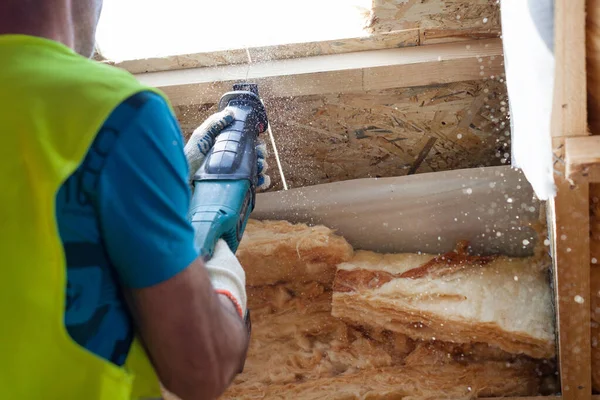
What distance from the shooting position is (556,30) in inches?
48.0

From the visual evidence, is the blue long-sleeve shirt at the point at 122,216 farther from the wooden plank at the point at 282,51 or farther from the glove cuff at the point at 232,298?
the wooden plank at the point at 282,51

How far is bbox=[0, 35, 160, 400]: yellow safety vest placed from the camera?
64 cm

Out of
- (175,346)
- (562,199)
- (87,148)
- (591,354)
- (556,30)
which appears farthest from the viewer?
(591,354)

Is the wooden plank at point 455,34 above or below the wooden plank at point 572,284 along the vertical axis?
above

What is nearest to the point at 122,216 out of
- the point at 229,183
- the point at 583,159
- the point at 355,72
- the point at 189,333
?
A: the point at 189,333

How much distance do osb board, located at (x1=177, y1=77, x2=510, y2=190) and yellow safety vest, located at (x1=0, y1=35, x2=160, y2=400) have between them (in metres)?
1.56

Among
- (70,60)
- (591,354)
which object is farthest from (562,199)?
(70,60)

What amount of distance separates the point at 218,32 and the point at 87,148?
1.76 metres

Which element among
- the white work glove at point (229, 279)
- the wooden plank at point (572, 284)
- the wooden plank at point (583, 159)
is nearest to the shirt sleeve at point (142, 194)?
the white work glove at point (229, 279)

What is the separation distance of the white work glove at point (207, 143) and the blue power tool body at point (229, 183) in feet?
0.06

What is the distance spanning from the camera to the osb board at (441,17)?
206 centimetres

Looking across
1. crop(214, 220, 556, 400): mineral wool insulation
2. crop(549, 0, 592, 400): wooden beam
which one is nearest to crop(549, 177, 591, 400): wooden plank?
crop(549, 0, 592, 400): wooden beam

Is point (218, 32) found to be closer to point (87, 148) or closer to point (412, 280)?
point (412, 280)

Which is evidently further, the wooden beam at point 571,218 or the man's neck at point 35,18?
the wooden beam at point 571,218
